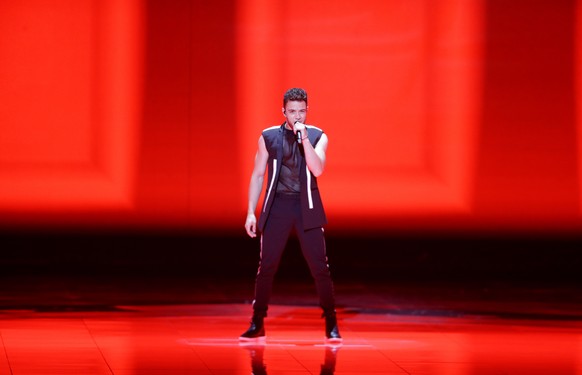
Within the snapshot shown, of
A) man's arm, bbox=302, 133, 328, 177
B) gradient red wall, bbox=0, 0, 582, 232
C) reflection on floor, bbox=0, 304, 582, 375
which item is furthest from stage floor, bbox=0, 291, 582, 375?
gradient red wall, bbox=0, 0, 582, 232

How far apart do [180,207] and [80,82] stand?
143 cm

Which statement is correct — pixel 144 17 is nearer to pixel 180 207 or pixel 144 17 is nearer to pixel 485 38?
pixel 180 207

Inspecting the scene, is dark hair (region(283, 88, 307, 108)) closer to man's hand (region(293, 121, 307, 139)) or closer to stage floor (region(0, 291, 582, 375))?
man's hand (region(293, 121, 307, 139))

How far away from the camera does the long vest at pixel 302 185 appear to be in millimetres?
7410

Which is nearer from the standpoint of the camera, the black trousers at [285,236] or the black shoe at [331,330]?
the black trousers at [285,236]

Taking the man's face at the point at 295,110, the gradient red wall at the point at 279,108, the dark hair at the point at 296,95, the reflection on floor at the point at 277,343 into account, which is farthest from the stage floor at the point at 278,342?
the gradient red wall at the point at 279,108

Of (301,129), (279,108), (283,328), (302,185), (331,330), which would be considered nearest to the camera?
(301,129)

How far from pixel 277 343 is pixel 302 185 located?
934 mm

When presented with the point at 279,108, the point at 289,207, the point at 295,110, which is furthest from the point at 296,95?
the point at 279,108

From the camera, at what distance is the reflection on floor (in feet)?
21.6

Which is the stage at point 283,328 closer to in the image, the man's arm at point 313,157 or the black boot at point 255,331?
the black boot at point 255,331

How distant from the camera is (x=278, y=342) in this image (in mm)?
7516

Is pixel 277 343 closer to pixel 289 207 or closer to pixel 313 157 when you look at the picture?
pixel 289 207

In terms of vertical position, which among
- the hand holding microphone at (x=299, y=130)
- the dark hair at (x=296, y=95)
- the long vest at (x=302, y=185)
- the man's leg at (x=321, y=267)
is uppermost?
the dark hair at (x=296, y=95)
